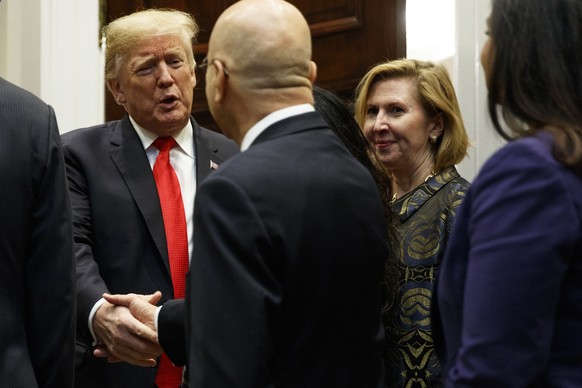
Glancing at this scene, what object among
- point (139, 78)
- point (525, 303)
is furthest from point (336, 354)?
point (139, 78)

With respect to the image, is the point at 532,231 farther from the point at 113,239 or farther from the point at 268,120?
the point at 113,239

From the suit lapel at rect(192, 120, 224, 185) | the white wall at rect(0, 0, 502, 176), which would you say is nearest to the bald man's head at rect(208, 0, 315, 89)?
the suit lapel at rect(192, 120, 224, 185)

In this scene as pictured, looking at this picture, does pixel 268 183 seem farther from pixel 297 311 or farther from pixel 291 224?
pixel 297 311

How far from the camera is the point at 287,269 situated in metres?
1.78

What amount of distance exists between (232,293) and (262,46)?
0.46m

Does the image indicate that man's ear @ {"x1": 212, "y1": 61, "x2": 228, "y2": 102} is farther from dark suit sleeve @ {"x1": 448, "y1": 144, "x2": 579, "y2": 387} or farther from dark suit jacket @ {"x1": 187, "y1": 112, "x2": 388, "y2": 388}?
dark suit sleeve @ {"x1": 448, "y1": 144, "x2": 579, "y2": 387}

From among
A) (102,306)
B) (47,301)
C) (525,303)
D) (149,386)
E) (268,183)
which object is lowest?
(149,386)

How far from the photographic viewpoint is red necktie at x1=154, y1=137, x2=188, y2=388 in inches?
113

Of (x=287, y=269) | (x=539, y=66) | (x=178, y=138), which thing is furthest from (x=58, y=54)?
(x=539, y=66)

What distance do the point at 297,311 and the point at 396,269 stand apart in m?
0.91

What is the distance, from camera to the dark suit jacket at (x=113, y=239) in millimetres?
2871

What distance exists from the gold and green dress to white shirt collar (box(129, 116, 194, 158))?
0.70m

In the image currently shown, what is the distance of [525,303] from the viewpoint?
1498 millimetres

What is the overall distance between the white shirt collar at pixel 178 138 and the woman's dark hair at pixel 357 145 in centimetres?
60
